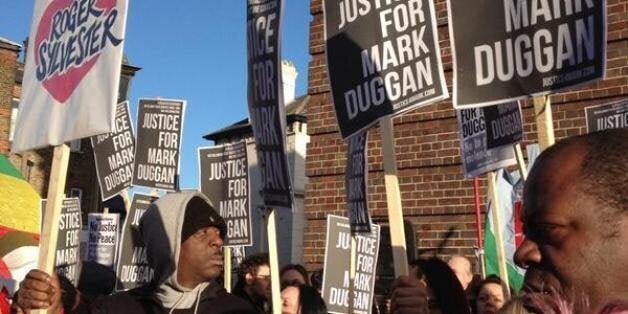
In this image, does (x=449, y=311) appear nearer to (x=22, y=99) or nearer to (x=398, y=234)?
(x=398, y=234)

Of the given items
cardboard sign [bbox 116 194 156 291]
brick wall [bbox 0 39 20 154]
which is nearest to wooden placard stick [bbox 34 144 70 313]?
cardboard sign [bbox 116 194 156 291]

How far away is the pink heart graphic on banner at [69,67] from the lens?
3461 mm

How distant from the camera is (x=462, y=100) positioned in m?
3.21

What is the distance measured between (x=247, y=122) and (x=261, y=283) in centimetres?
3789

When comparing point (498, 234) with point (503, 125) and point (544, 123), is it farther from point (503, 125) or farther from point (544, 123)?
point (544, 123)

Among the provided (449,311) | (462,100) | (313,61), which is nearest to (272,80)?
(462,100)

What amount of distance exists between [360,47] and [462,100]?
813 millimetres

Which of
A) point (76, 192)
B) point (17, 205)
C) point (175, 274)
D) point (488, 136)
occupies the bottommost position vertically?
point (175, 274)

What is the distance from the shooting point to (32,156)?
3294cm

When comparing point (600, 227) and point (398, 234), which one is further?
point (398, 234)

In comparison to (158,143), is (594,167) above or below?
below

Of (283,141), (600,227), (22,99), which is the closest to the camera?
(600,227)

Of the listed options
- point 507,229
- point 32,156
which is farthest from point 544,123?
point 32,156

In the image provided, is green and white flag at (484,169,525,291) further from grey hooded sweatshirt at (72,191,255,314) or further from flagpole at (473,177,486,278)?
grey hooded sweatshirt at (72,191,255,314)
